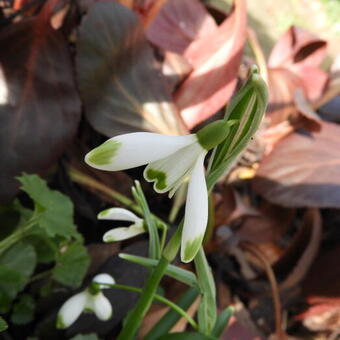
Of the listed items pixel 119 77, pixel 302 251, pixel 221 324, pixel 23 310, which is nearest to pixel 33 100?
pixel 119 77

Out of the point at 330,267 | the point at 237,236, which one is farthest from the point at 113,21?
the point at 330,267

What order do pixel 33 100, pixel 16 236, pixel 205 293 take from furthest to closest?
pixel 33 100 → pixel 16 236 → pixel 205 293

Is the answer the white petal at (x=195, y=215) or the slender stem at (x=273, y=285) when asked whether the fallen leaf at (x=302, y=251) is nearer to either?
the slender stem at (x=273, y=285)

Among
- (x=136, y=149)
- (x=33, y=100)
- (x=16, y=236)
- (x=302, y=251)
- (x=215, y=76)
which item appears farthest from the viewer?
(x=302, y=251)

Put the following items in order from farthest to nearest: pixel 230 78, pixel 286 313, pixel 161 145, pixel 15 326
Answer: pixel 286 313, pixel 230 78, pixel 15 326, pixel 161 145

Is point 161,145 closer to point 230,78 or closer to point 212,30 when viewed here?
point 230,78

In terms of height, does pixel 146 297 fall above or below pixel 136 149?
below

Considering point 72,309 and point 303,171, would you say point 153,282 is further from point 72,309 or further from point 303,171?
point 303,171
